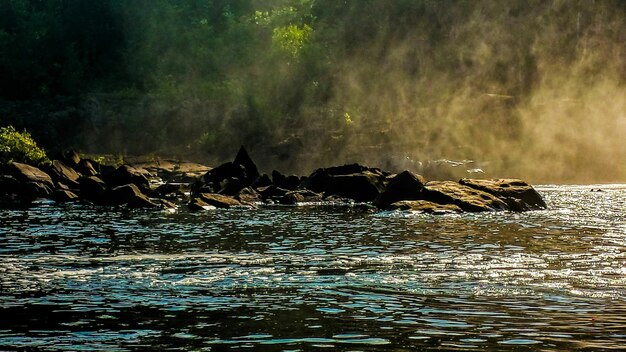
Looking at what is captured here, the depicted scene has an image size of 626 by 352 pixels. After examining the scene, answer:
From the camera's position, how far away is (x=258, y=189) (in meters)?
90.8

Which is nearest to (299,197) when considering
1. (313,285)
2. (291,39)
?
(313,285)

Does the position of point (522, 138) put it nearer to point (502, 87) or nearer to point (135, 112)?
point (502, 87)

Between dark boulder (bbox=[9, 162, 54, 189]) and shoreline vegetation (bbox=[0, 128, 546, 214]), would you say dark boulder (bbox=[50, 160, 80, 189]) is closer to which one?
shoreline vegetation (bbox=[0, 128, 546, 214])

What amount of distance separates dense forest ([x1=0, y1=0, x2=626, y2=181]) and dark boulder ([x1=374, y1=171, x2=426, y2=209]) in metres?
65.4

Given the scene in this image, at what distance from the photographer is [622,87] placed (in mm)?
167000

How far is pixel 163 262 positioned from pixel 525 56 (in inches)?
5845

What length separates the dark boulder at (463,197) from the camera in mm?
75438

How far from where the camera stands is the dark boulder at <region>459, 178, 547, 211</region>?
78000 mm

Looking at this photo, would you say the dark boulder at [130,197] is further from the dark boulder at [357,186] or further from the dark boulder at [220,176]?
the dark boulder at [357,186]

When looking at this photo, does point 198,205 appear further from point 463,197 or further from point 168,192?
point 463,197

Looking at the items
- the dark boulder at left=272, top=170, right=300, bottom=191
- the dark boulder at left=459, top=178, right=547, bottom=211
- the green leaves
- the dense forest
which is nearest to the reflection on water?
the dark boulder at left=459, top=178, right=547, bottom=211

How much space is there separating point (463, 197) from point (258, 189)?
21.4 meters

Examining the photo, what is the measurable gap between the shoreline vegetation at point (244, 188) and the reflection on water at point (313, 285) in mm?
12416

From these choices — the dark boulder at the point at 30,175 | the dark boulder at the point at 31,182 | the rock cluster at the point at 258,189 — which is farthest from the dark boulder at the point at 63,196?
the dark boulder at the point at 30,175
